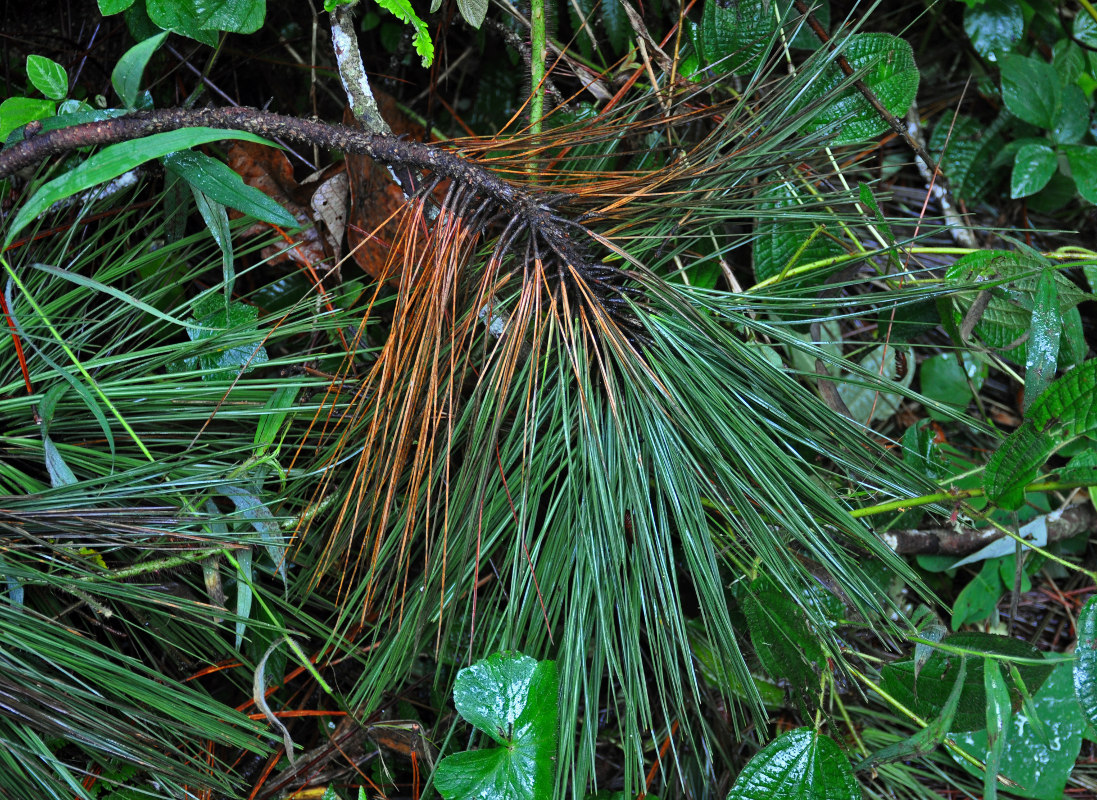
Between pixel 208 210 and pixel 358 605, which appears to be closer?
pixel 208 210

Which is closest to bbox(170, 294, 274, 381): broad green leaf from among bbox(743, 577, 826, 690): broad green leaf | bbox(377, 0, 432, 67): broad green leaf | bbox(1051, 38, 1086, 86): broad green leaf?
bbox(377, 0, 432, 67): broad green leaf

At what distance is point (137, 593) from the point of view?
2.24 feet

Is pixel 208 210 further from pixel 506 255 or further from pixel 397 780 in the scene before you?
pixel 397 780

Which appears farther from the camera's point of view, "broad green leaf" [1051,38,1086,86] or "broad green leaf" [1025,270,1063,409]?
"broad green leaf" [1051,38,1086,86]

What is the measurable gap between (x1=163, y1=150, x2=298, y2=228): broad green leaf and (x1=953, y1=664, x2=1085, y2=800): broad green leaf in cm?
93

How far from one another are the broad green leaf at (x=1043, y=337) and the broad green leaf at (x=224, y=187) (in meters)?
0.78

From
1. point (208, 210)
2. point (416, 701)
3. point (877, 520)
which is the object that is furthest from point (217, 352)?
point (877, 520)

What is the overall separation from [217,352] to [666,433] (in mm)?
501

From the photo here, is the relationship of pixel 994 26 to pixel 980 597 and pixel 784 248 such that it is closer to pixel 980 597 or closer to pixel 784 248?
pixel 784 248

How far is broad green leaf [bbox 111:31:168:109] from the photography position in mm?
633

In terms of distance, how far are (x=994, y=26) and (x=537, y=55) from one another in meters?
0.72

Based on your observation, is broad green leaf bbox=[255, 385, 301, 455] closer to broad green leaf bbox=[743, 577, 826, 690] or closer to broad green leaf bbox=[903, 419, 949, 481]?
broad green leaf bbox=[743, 577, 826, 690]

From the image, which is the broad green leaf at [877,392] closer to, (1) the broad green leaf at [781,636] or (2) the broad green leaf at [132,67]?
(1) the broad green leaf at [781,636]

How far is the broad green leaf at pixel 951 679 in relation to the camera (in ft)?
2.47
